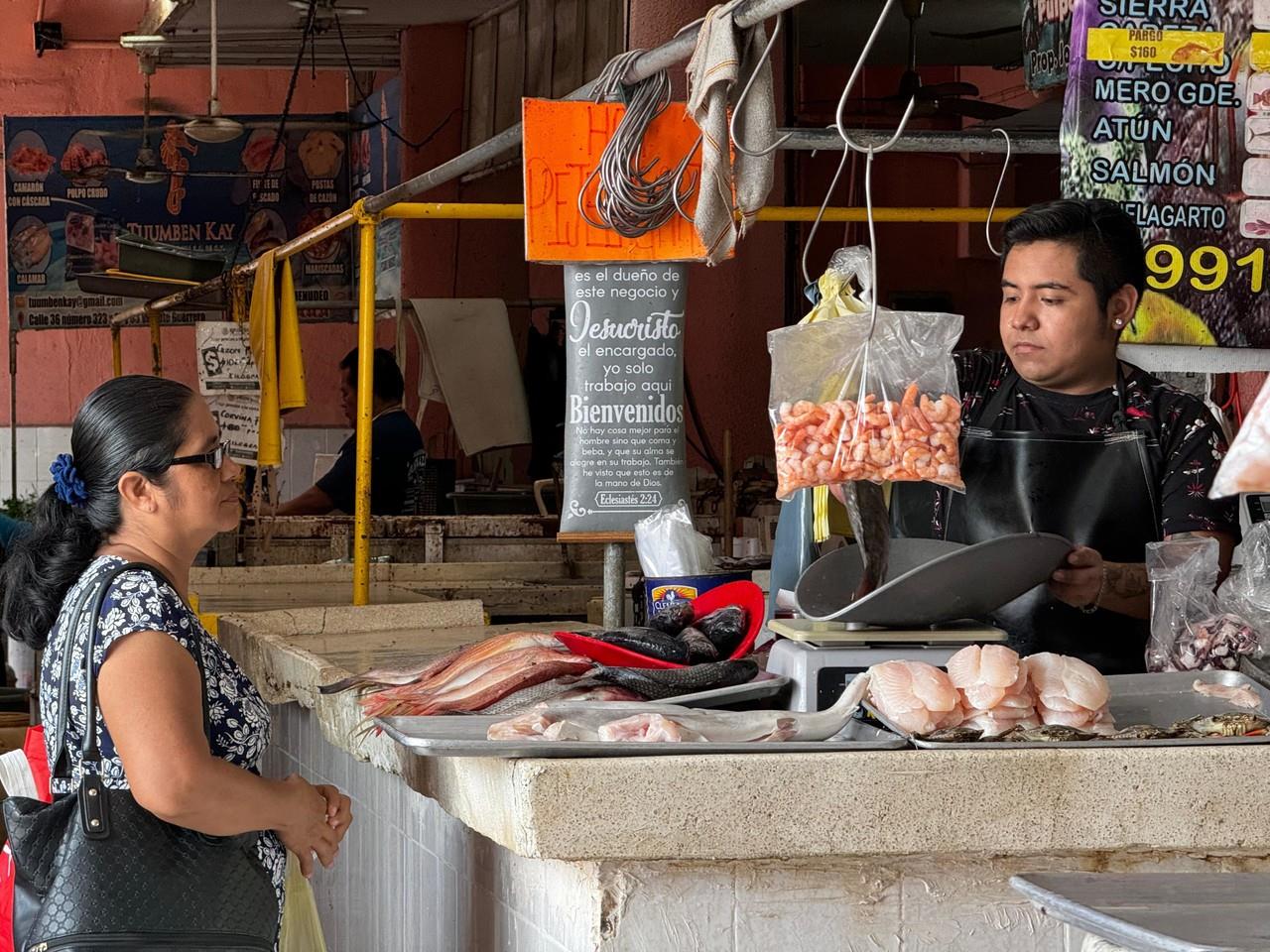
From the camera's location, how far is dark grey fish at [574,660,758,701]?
2564 mm

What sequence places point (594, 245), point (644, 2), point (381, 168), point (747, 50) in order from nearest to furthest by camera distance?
point (747, 50)
point (594, 245)
point (644, 2)
point (381, 168)

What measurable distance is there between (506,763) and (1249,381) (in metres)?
3.44

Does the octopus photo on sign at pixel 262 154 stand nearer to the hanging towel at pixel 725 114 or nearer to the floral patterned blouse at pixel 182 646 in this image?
the hanging towel at pixel 725 114

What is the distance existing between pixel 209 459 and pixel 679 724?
0.94 metres

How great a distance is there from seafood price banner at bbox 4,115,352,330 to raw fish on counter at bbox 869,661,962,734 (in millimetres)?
9916

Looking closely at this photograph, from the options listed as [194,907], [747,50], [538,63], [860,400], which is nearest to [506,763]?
[194,907]

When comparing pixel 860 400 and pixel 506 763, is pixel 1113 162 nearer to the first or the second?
pixel 860 400

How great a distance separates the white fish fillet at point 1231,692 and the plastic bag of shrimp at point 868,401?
0.52m

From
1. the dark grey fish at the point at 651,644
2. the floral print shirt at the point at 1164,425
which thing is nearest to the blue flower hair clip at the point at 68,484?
the dark grey fish at the point at 651,644

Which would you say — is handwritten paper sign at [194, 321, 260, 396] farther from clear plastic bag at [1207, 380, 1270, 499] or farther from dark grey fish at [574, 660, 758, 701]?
clear plastic bag at [1207, 380, 1270, 499]

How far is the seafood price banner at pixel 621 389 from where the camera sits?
13.3 feet

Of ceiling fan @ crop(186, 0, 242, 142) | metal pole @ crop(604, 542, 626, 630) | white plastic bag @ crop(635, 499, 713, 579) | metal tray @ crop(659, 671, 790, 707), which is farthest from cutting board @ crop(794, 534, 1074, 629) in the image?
ceiling fan @ crop(186, 0, 242, 142)

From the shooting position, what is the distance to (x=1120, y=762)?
7.32 ft

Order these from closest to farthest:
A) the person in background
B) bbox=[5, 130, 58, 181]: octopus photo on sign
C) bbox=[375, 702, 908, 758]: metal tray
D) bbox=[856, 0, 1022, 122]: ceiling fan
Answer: bbox=[375, 702, 908, 758]: metal tray → bbox=[856, 0, 1022, 122]: ceiling fan → the person in background → bbox=[5, 130, 58, 181]: octopus photo on sign
